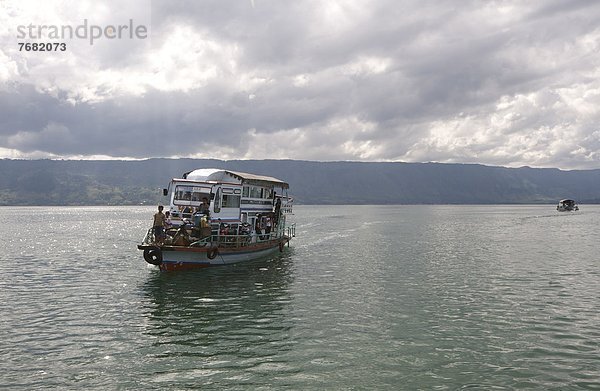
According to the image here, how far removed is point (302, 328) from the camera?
20812 mm

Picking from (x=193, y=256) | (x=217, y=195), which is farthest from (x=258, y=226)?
(x=193, y=256)

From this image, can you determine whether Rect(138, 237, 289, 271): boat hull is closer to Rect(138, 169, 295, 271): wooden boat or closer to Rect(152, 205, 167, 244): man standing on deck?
Rect(138, 169, 295, 271): wooden boat

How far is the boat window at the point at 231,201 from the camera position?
134 feet

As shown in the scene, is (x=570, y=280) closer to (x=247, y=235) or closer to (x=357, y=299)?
(x=357, y=299)

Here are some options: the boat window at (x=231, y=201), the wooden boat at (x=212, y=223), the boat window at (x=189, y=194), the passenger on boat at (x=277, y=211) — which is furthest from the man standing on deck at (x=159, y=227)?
the passenger on boat at (x=277, y=211)

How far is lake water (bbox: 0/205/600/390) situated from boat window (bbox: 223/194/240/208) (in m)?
5.72

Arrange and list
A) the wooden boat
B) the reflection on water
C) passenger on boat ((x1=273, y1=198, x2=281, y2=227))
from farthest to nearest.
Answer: passenger on boat ((x1=273, y1=198, x2=281, y2=227)) < the wooden boat < the reflection on water

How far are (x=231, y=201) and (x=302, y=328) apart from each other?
885 inches

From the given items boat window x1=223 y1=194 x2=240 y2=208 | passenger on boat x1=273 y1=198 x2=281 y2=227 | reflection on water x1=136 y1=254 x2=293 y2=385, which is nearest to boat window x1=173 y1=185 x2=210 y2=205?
boat window x1=223 y1=194 x2=240 y2=208

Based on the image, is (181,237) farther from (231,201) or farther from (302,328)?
(302,328)

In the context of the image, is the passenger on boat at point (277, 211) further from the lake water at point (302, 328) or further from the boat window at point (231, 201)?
the lake water at point (302, 328)

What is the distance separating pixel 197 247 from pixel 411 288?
16962 millimetres

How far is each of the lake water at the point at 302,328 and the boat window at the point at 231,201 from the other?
5.72 meters

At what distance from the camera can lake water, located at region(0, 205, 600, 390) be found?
1508cm
